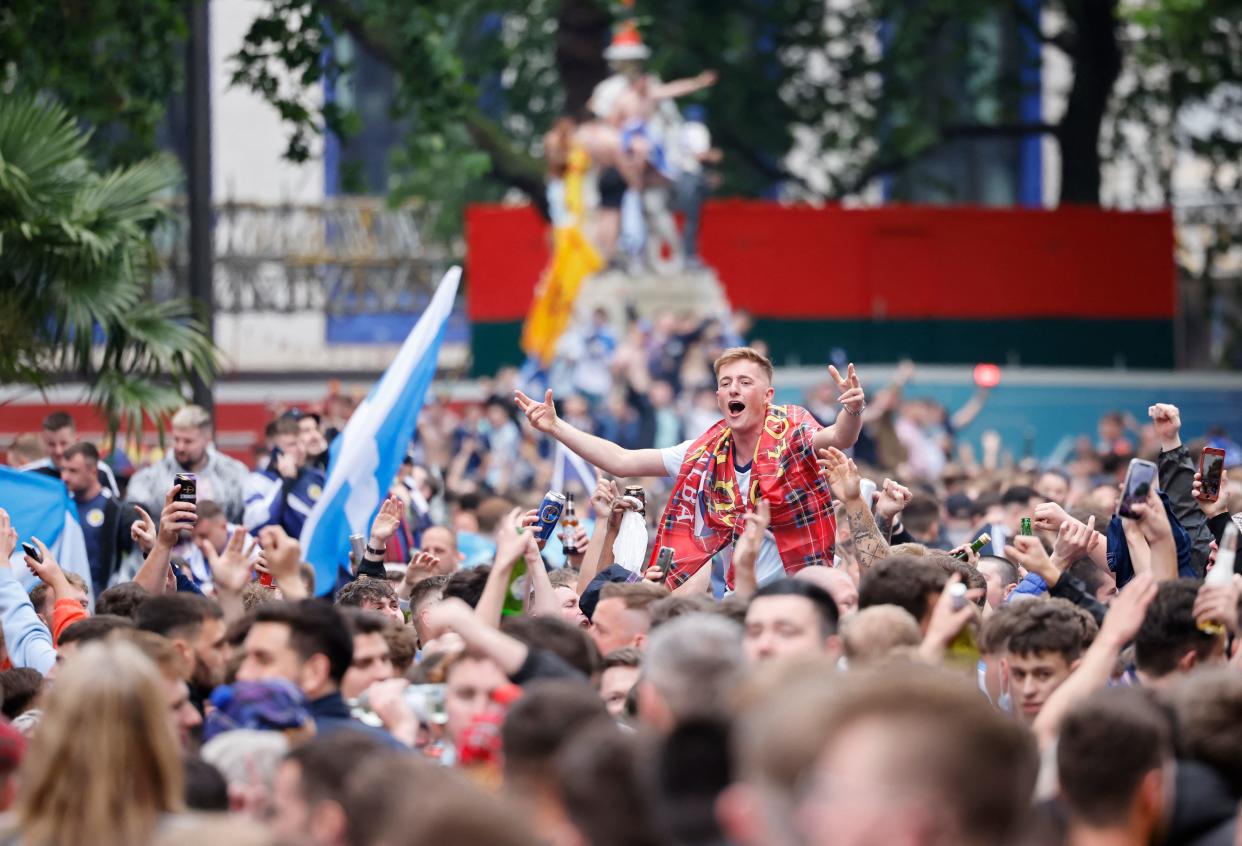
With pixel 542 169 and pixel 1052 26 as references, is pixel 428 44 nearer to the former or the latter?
pixel 542 169

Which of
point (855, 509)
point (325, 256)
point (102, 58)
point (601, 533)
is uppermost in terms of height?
point (102, 58)

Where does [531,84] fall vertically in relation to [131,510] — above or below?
above

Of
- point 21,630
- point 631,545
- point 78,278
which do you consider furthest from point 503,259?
point 21,630

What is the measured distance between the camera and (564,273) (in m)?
25.9

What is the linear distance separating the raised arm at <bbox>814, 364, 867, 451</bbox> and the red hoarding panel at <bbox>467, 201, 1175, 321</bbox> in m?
18.4

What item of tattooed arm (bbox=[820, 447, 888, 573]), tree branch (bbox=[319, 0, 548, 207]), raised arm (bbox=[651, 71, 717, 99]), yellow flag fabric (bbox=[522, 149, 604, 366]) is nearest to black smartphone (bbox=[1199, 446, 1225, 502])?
tattooed arm (bbox=[820, 447, 888, 573])

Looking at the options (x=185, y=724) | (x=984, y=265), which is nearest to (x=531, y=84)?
(x=984, y=265)

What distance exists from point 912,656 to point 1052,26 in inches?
1258

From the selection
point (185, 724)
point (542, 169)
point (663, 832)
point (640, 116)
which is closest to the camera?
point (663, 832)

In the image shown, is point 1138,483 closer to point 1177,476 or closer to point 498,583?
point 1177,476

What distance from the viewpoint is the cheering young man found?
883 cm

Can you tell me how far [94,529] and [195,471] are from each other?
3.43 feet

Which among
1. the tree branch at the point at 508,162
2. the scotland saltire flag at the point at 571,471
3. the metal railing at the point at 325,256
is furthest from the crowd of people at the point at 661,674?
the metal railing at the point at 325,256

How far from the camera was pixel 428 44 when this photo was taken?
18109 mm
